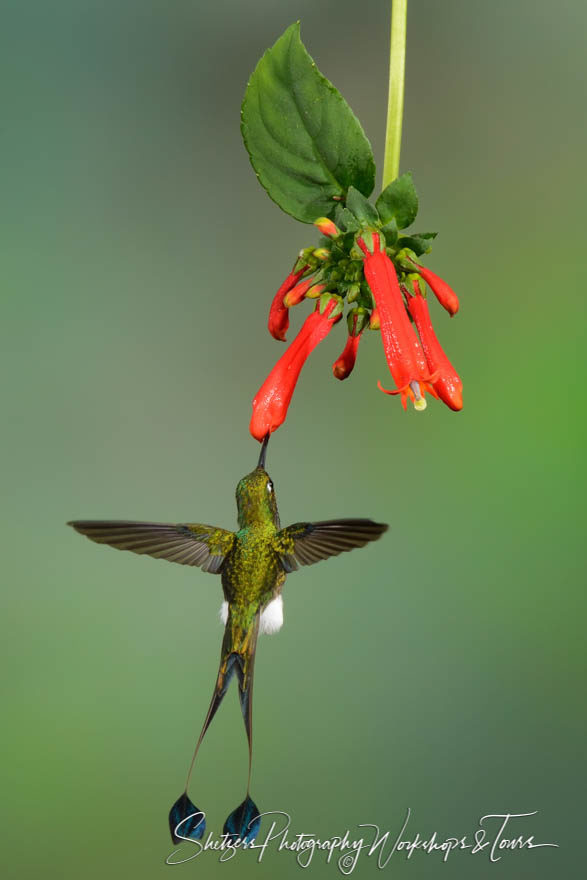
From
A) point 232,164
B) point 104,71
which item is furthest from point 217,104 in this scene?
point 104,71

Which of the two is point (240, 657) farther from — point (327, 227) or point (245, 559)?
point (327, 227)

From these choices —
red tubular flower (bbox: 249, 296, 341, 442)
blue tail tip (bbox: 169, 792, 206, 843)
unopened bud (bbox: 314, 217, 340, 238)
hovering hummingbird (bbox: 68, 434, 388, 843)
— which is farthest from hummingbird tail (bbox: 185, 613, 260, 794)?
unopened bud (bbox: 314, 217, 340, 238)

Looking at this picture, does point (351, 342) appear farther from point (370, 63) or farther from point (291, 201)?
point (370, 63)

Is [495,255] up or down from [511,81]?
down

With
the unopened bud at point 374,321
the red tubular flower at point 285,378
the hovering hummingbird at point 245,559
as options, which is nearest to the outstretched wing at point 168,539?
the hovering hummingbird at point 245,559

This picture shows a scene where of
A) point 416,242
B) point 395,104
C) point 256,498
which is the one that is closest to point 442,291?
point 416,242

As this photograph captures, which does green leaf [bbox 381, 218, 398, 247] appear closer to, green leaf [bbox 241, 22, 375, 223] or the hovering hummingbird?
green leaf [bbox 241, 22, 375, 223]
